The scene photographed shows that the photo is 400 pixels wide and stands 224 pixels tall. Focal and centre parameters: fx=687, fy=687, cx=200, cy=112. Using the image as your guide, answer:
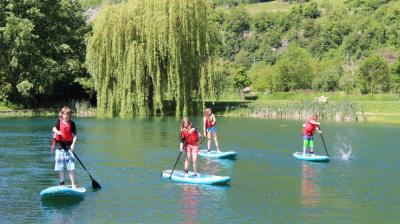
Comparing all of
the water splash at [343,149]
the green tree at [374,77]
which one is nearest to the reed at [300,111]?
the water splash at [343,149]

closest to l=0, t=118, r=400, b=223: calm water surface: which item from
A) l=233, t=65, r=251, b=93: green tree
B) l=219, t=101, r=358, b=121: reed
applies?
l=219, t=101, r=358, b=121: reed

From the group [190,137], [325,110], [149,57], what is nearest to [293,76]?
[325,110]

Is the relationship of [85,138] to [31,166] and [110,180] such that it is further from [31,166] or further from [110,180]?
[110,180]

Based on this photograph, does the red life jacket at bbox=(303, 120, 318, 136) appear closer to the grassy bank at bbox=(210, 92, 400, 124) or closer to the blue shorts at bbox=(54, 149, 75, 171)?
the blue shorts at bbox=(54, 149, 75, 171)

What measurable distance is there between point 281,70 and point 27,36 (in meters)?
43.7

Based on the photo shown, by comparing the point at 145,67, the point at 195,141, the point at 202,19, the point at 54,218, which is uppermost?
the point at 202,19

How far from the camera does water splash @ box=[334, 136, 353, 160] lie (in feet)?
92.8

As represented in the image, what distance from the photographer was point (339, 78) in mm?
93375

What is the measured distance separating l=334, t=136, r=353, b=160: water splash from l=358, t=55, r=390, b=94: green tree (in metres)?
49.3

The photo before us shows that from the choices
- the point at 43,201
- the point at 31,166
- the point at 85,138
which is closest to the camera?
the point at 43,201

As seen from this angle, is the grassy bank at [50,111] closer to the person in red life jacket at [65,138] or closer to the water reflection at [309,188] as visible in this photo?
the water reflection at [309,188]

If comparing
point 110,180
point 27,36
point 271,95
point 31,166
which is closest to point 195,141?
point 110,180

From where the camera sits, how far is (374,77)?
84.5 meters

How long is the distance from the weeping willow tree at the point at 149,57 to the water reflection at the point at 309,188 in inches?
1127
